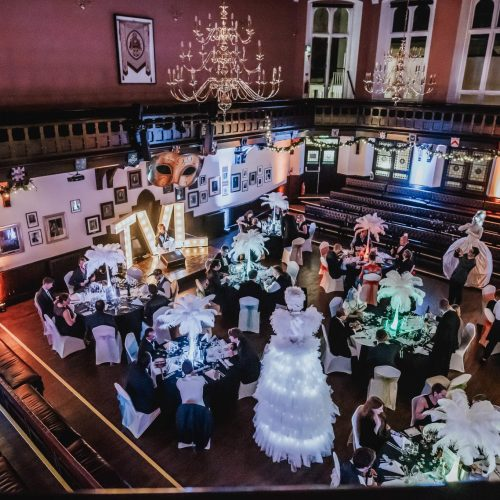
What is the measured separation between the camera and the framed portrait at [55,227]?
1026 cm

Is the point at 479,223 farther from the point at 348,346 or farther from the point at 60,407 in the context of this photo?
the point at 60,407

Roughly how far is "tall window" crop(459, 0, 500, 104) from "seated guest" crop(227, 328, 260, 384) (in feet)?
37.6

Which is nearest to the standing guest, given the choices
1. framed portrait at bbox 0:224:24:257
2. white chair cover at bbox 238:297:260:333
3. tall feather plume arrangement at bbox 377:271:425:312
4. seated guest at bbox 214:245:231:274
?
tall feather plume arrangement at bbox 377:271:425:312

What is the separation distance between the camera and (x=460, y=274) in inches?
369

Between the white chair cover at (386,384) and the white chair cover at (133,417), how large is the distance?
3158mm

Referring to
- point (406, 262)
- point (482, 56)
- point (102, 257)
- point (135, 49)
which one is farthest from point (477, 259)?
point (135, 49)

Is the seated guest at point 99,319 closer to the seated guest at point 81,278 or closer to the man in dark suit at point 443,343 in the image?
the seated guest at point 81,278

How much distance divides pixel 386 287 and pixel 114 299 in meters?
4.90

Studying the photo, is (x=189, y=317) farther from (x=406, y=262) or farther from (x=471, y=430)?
(x=406, y=262)

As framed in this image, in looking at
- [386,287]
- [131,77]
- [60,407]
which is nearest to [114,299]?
[60,407]

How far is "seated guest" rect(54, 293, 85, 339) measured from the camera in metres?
7.72

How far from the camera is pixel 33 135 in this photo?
8086 mm

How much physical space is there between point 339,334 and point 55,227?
701 cm

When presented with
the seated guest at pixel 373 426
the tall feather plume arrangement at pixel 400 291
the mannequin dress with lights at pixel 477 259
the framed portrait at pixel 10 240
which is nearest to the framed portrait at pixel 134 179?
the framed portrait at pixel 10 240
